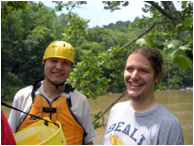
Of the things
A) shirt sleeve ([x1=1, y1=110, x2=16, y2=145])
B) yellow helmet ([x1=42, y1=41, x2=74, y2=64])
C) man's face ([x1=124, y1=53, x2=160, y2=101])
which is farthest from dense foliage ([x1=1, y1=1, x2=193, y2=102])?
yellow helmet ([x1=42, y1=41, x2=74, y2=64])

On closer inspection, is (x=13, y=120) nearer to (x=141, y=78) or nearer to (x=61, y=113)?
(x=61, y=113)

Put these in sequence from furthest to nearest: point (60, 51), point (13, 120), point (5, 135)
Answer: point (60, 51)
point (13, 120)
point (5, 135)

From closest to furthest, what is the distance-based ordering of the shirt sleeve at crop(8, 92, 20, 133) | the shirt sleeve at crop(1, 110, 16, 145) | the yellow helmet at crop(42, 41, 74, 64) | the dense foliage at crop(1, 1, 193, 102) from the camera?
the shirt sleeve at crop(1, 110, 16, 145), the shirt sleeve at crop(8, 92, 20, 133), the dense foliage at crop(1, 1, 193, 102), the yellow helmet at crop(42, 41, 74, 64)

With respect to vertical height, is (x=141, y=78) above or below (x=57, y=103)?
above

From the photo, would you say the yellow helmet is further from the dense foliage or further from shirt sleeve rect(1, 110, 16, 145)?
shirt sleeve rect(1, 110, 16, 145)

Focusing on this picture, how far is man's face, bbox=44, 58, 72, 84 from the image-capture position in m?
2.01

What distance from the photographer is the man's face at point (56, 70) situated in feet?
6.59

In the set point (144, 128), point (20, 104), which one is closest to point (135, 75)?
point (144, 128)

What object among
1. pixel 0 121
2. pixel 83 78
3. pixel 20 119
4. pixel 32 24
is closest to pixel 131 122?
pixel 0 121

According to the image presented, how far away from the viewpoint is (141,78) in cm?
146

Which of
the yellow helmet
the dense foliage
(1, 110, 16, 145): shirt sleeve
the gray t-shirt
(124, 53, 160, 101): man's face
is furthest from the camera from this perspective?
the yellow helmet

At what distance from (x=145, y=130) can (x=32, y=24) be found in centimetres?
4343

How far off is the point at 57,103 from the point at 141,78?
96cm

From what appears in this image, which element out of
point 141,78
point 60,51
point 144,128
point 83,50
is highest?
point 83,50
